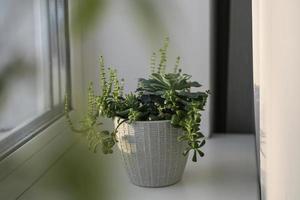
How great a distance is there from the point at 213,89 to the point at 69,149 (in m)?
1.18

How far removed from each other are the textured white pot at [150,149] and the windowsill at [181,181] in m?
0.03

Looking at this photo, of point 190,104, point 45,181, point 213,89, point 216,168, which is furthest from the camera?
point 213,89

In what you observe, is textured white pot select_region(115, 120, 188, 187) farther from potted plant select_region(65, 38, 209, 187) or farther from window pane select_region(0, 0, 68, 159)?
window pane select_region(0, 0, 68, 159)

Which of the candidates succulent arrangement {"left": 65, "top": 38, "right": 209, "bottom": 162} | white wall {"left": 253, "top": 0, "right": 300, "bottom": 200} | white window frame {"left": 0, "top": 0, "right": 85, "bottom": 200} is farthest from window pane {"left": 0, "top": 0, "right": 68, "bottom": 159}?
succulent arrangement {"left": 65, "top": 38, "right": 209, "bottom": 162}

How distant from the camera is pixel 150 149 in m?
0.99

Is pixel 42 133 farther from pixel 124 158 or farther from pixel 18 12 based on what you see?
pixel 124 158

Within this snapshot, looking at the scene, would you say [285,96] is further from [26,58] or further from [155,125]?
[155,125]

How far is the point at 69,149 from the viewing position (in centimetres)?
33

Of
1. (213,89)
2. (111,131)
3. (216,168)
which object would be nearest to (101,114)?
(111,131)

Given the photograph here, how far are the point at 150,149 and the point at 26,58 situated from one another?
2.42 feet

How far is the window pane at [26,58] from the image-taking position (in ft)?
0.79

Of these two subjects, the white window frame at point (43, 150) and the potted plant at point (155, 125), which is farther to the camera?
the potted plant at point (155, 125)

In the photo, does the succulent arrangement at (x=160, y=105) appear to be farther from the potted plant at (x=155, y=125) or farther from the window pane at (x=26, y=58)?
the window pane at (x=26, y=58)

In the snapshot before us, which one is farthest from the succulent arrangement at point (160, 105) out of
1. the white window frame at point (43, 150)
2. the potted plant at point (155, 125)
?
the white window frame at point (43, 150)
